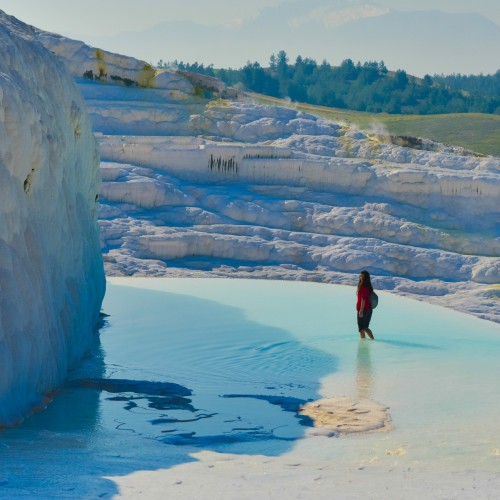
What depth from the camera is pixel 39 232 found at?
8.50m

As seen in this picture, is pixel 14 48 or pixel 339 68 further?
pixel 339 68

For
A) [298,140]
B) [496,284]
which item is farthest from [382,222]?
[298,140]

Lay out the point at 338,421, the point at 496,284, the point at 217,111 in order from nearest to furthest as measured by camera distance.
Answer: the point at 338,421, the point at 496,284, the point at 217,111

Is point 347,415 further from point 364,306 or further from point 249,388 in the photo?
point 364,306

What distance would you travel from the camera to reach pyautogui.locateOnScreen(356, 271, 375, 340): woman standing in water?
1134 cm

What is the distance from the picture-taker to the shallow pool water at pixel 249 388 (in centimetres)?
660

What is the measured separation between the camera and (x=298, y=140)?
84.1 feet

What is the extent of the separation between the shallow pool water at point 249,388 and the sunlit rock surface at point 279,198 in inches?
196

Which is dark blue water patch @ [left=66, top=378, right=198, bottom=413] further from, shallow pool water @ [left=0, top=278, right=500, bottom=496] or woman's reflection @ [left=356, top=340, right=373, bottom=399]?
woman's reflection @ [left=356, top=340, right=373, bottom=399]

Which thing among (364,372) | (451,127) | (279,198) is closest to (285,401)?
(364,372)

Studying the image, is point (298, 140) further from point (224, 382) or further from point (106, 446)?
point (106, 446)

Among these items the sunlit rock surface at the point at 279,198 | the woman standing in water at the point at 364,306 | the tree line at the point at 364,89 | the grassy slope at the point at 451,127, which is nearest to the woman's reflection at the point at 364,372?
the woman standing in water at the point at 364,306

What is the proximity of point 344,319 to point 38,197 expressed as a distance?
5173mm

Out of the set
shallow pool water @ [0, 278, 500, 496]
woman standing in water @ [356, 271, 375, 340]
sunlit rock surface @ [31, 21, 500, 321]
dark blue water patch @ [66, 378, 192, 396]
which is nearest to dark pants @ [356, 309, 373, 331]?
woman standing in water @ [356, 271, 375, 340]
